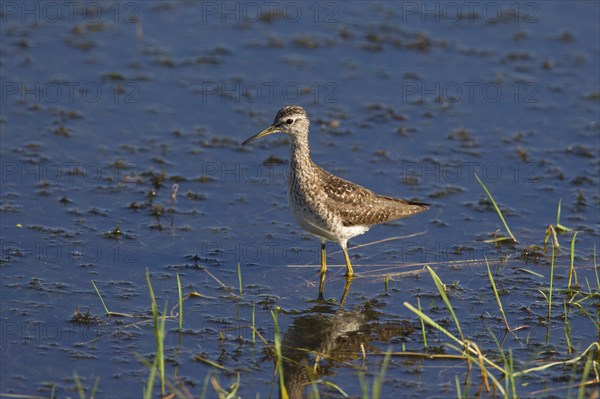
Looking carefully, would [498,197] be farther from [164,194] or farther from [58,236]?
[58,236]

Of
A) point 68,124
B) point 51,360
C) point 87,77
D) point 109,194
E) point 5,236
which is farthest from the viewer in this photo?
point 87,77

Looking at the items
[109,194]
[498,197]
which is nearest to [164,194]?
[109,194]

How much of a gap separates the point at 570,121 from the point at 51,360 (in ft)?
25.2

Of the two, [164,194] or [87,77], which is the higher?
[87,77]

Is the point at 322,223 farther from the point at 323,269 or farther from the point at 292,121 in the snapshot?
the point at 292,121

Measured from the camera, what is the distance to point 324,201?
10.3 m

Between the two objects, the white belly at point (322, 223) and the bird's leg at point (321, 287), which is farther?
the white belly at point (322, 223)

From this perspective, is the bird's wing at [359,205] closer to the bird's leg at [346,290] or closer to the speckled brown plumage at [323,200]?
the speckled brown plumage at [323,200]

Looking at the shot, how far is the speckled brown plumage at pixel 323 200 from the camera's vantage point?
10.3 m

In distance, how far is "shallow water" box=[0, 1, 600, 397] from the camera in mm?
8961

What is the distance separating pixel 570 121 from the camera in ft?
44.2

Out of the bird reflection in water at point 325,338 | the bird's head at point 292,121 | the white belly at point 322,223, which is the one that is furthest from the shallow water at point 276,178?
the bird's head at point 292,121

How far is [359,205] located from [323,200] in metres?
0.41

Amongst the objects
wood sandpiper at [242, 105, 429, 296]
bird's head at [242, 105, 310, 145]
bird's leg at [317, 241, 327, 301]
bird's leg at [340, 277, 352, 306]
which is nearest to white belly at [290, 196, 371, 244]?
wood sandpiper at [242, 105, 429, 296]
